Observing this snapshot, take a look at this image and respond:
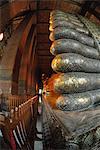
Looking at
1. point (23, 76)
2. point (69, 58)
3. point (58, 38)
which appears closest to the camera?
point (69, 58)

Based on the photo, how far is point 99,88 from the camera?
139 cm

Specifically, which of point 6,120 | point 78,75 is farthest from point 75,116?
point 6,120

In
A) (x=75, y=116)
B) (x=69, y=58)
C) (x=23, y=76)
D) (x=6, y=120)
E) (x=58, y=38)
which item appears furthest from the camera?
(x=23, y=76)

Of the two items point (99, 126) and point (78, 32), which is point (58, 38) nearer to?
point (78, 32)

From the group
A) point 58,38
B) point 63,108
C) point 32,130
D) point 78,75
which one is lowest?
point 32,130

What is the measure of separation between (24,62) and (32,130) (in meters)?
2.64

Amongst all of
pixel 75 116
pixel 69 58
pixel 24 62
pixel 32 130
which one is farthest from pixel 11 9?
pixel 24 62

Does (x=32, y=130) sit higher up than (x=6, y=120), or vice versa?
(x=6, y=120)

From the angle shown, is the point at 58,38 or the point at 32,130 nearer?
the point at 58,38

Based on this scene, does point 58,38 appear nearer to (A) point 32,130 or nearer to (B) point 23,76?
(A) point 32,130

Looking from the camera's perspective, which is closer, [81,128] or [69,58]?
[81,128]

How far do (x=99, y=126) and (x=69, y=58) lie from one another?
35 centimetres

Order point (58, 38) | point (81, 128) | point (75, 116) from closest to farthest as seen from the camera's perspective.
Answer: point (81, 128), point (75, 116), point (58, 38)

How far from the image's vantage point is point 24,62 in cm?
469
